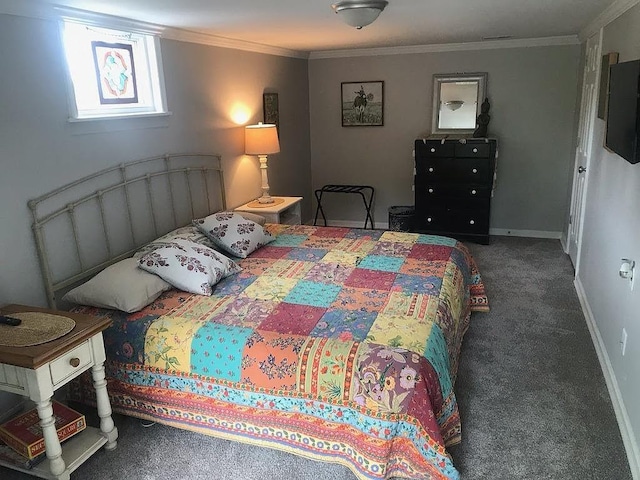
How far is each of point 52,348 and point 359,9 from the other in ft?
7.21

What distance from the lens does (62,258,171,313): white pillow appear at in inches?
100

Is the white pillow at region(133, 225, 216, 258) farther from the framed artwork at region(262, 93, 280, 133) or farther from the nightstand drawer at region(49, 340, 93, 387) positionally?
the framed artwork at region(262, 93, 280, 133)

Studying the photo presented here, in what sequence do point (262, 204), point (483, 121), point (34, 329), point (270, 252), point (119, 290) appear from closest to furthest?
point (34, 329) → point (119, 290) → point (270, 252) → point (262, 204) → point (483, 121)

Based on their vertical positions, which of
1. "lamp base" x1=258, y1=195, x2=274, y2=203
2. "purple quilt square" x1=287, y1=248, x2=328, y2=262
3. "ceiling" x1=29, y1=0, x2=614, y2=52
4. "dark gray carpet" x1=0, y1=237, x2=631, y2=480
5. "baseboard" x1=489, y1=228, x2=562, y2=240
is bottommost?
"dark gray carpet" x1=0, y1=237, x2=631, y2=480

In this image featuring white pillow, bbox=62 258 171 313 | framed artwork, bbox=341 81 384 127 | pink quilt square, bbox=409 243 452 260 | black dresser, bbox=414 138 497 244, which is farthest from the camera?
framed artwork, bbox=341 81 384 127

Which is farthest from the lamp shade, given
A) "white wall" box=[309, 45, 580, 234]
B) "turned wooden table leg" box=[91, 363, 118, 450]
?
"turned wooden table leg" box=[91, 363, 118, 450]

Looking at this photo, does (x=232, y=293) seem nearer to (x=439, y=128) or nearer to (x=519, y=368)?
(x=519, y=368)

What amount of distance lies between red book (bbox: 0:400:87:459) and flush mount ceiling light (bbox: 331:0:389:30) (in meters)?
2.42

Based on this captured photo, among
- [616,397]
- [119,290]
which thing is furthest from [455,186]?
[119,290]

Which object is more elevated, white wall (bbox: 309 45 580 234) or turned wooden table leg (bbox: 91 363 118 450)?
white wall (bbox: 309 45 580 234)

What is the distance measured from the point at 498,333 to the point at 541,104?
117 inches

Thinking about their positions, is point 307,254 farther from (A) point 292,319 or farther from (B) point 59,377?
(B) point 59,377

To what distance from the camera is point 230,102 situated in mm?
4219

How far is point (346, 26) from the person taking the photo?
12.2 feet
